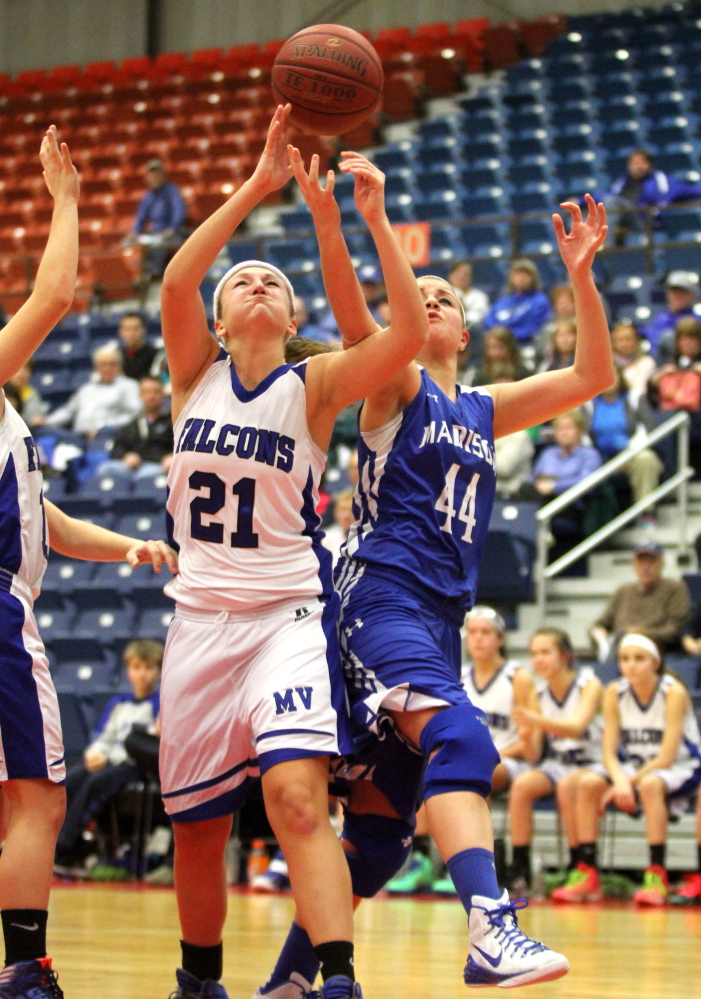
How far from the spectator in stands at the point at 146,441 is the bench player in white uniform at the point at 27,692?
7375 millimetres

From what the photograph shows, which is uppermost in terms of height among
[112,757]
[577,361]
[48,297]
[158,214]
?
[158,214]

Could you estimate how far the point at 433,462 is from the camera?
12.2 feet

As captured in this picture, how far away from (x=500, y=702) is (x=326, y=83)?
14.4 feet

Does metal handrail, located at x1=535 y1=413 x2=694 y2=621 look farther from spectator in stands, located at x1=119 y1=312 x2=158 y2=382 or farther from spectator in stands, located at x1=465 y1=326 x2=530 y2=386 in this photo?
spectator in stands, located at x1=119 y1=312 x2=158 y2=382

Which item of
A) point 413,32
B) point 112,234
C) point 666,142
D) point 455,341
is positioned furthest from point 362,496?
point 413,32

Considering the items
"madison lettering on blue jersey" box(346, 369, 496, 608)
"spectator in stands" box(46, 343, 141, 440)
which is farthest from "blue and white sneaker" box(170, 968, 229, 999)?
"spectator in stands" box(46, 343, 141, 440)

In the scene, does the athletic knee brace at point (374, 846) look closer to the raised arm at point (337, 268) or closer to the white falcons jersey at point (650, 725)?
the raised arm at point (337, 268)

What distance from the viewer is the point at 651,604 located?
8.25 meters

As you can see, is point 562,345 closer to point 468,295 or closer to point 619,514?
point 619,514

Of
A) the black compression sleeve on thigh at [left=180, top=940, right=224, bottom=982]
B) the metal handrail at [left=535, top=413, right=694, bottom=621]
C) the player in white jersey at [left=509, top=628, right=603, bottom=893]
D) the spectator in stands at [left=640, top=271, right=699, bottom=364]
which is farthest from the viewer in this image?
the spectator in stands at [left=640, top=271, right=699, bottom=364]

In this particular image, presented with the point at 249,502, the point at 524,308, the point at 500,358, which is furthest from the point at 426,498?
the point at 524,308

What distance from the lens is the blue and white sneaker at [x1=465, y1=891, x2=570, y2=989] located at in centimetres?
302

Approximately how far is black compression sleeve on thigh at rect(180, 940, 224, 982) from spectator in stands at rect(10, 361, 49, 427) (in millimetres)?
9005

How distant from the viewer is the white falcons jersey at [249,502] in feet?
11.4
